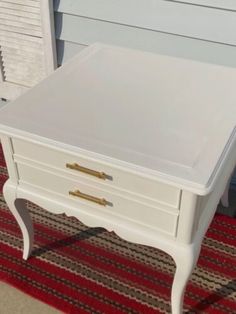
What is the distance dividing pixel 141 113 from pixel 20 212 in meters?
0.63

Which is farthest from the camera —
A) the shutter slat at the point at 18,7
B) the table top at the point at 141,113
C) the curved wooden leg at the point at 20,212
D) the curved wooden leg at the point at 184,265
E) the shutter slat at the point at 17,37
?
the shutter slat at the point at 17,37

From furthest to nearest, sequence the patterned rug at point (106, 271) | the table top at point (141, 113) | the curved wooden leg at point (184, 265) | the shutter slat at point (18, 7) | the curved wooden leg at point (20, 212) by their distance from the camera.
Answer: the shutter slat at point (18, 7) → the patterned rug at point (106, 271) → the curved wooden leg at point (20, 212) → the curved wooden leg at point (184, 265) → the table top at point (141, 113)

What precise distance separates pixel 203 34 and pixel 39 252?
1.20m

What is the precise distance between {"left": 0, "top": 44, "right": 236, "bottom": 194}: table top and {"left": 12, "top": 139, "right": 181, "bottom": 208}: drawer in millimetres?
54

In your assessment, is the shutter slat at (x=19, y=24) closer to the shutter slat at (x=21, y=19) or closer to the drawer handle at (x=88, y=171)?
the shutter slat at (x=21, y=19)

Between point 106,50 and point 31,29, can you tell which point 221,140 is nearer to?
point 106,50

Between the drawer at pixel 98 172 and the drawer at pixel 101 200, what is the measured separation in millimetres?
35

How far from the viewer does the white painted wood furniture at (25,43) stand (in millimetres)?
2006

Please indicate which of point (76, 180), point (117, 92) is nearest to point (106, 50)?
point (117, 92)

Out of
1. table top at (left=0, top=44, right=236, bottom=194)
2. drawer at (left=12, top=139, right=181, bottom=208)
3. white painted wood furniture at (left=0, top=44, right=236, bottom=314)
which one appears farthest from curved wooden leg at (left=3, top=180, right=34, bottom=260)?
table top at (left=0, top=44, right=236, bottom=194)

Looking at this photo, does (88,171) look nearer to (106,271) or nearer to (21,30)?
(106,271)

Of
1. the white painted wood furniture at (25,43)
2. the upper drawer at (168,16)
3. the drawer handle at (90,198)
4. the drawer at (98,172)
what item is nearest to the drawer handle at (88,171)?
the drawer at (98,172)

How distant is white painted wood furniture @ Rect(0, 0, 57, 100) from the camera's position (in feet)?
6.58

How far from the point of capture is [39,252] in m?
1.78
